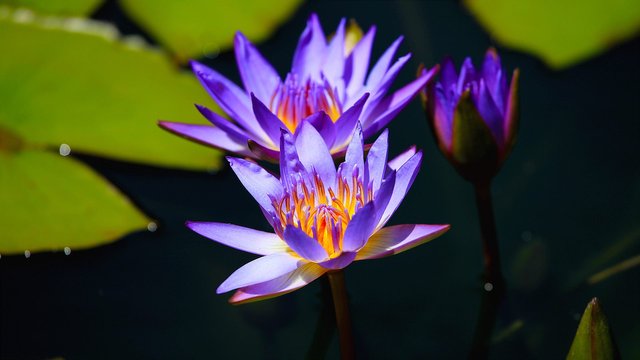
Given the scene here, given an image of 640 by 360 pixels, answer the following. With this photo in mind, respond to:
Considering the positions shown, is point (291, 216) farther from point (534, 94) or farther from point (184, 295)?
point (534, 94)

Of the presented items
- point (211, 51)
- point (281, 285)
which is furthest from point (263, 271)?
point (211, 51)

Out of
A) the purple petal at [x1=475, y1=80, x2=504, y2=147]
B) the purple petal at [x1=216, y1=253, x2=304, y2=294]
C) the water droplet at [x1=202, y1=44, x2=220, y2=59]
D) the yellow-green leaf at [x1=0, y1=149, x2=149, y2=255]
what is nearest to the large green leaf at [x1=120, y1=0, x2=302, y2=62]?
the water droplet at [x1=202, y1=44, x2=220, y2=59]

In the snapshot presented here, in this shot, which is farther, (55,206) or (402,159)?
(55,206)

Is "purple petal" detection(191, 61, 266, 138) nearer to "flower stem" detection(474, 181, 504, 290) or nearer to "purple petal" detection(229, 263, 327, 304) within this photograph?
"purple petal" detection(229, 263, 327, 304)

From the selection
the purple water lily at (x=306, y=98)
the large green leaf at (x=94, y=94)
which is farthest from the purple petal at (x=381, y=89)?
the large green leaf at (x=94, y=94)

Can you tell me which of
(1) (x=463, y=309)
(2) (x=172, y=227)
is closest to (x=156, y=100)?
(2) (x=172, y=227)

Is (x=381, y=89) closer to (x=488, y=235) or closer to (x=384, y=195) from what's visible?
(x=384, y=195)
